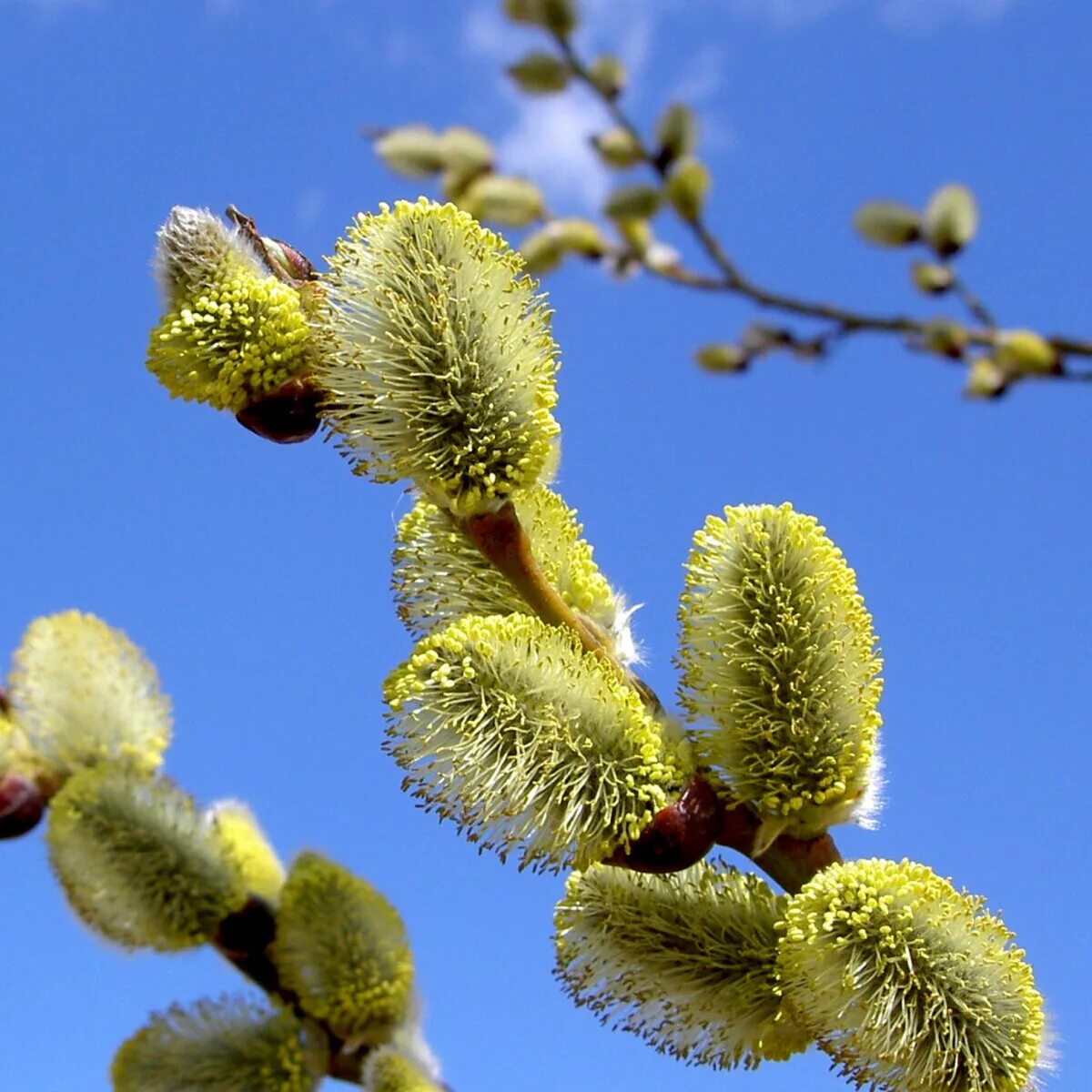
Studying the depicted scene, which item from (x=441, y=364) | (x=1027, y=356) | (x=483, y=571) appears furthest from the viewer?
(x=483, y=571)

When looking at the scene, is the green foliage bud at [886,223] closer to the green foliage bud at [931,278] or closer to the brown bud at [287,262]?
the green foliage bud at [931,278]

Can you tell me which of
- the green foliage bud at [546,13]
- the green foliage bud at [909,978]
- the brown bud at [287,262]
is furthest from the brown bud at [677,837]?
the green foliage bud at [546,13]

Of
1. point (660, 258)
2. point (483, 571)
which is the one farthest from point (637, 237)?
point (483, 571)

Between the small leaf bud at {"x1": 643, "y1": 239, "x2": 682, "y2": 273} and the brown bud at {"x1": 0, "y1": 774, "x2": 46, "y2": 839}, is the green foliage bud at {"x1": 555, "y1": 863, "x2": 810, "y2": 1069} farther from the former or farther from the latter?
the small leaf bud at {"x1": 643, "y1": 239, "x2": 682, "y2": 273}

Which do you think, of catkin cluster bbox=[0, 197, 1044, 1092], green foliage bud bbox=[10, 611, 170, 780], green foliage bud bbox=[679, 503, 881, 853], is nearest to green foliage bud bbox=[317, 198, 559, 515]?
catkin cluster bbox=[0, 197, 1044, 1092]

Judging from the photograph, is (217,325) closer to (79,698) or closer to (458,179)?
(79,698)

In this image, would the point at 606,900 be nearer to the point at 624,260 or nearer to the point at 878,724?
the point at 878,724
